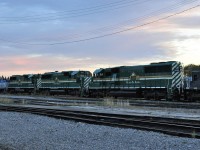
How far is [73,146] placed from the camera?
11.6m

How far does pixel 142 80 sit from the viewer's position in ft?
136

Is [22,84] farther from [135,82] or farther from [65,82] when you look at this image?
[135,82]

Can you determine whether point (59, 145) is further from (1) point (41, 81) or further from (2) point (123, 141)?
(1) point (41, 81)

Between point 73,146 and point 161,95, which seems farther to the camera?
point 161,95

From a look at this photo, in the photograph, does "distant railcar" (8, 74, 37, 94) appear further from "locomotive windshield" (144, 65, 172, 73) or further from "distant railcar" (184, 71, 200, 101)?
"distant railcar" (184, 71, 200, 101)

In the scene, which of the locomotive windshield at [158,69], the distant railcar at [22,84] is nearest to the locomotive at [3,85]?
the distant railcar at [22,84]

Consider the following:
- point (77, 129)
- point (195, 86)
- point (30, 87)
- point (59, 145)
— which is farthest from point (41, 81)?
point (59, 145)

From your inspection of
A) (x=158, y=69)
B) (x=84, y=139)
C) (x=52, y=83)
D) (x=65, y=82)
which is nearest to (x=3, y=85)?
(x=52, y=83)

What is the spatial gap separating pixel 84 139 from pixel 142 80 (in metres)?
28.9

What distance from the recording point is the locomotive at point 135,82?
38500mm

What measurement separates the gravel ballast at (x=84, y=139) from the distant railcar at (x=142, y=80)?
76.6 feet

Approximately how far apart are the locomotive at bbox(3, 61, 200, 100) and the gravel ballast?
22380mm

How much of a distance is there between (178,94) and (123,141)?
88.6 feet

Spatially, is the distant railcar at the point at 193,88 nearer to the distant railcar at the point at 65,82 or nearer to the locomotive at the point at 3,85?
the distant railcar at the point at 65,82
